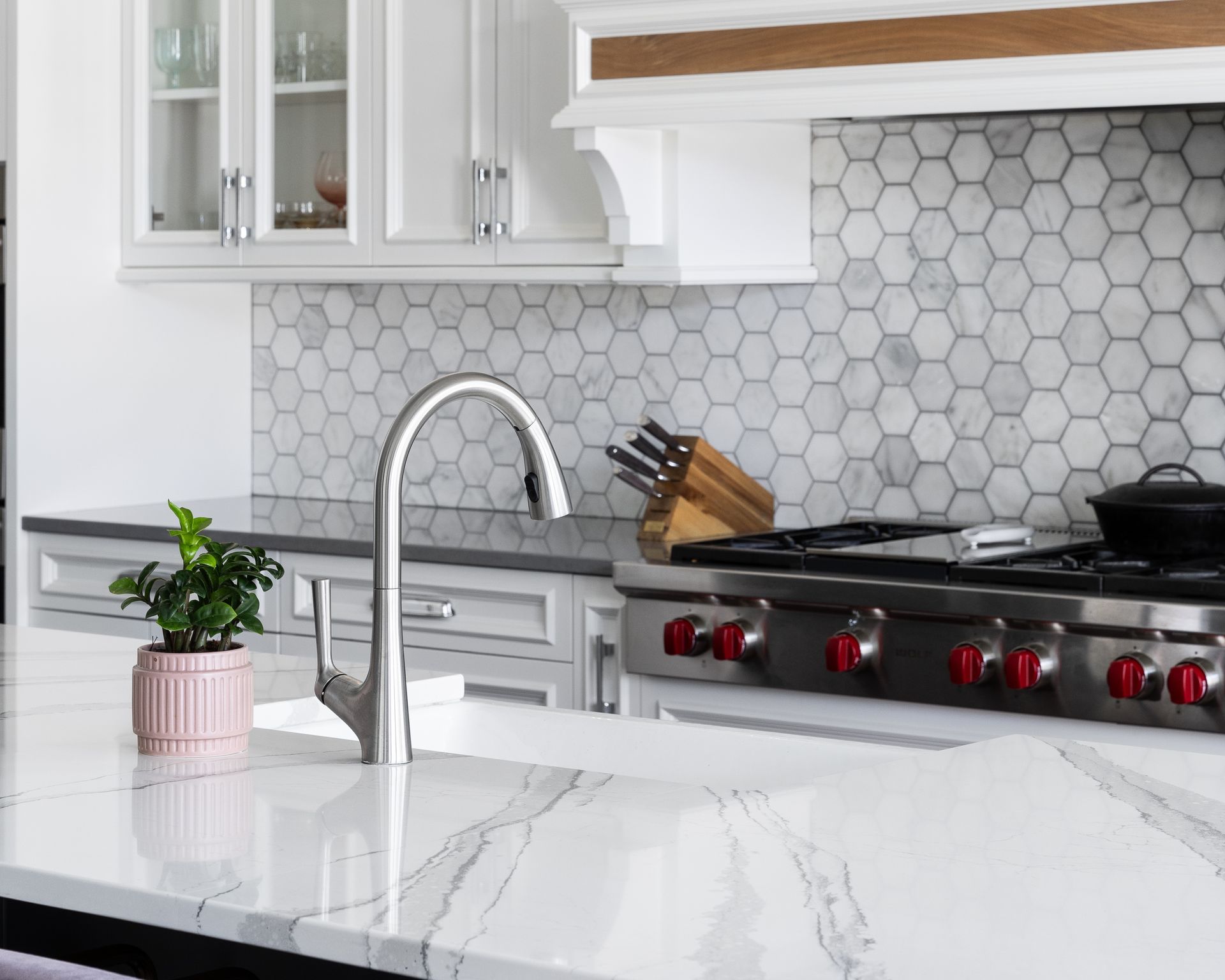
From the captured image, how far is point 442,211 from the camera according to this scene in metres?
3.32

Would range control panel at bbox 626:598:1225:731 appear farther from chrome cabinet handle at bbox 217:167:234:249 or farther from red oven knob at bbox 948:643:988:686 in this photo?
chrome cabinet handle at bbox 217:167:234:249

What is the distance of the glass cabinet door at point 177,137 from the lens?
11.9 ft

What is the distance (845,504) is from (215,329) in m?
1.63

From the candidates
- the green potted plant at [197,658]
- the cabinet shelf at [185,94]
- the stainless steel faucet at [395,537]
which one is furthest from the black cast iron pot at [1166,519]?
the cabinet shelf at [185,94]

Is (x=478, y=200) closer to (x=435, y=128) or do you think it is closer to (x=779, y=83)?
(x=435, y=128)

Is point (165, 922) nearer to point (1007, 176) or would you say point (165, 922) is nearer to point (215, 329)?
point (1007, 176)

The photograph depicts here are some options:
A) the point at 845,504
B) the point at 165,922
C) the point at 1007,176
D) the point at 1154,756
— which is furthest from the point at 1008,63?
the point at 165,922

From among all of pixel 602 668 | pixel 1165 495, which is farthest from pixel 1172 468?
pixel 602 668

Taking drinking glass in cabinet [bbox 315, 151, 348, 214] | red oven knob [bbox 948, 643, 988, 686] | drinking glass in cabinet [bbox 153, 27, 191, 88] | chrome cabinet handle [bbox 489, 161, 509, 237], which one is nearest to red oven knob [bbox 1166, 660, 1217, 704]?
red oven knob [bbox 948, 643, 988, 686]

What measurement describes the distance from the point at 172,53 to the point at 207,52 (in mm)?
96

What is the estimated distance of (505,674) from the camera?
2994mm

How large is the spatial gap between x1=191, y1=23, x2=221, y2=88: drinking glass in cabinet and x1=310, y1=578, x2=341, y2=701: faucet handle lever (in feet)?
7.77

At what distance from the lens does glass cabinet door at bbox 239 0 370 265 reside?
134 inches

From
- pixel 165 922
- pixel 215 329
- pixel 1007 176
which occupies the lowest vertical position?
pixel 165 922
